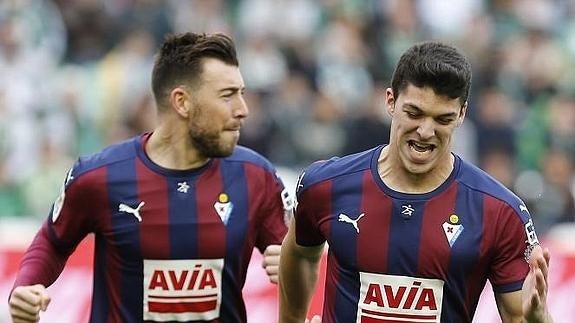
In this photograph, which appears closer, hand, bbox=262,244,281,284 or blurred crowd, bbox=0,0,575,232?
hand, bbox=262,244,281,284

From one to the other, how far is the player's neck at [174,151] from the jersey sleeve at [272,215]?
325 mm

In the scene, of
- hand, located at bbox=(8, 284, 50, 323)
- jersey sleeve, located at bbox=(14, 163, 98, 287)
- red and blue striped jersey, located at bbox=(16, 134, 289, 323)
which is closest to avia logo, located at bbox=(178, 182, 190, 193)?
red and blue striped jersey, located at bbox=(16, 134, 289, 323)

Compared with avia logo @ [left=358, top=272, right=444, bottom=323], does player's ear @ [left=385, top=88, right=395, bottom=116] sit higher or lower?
higher

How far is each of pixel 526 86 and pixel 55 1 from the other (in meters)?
5.01

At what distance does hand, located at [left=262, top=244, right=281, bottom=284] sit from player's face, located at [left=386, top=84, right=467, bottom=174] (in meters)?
1.01

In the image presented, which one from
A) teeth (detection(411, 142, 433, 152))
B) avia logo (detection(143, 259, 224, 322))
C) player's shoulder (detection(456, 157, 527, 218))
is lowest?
avia logo (detection(143, 259, 224, 322))

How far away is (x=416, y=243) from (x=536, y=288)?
25.9 inches

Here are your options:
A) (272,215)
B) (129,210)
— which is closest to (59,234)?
(129,210)

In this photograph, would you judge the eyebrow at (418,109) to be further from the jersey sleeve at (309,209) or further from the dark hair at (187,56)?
the dark hair at (187,56)

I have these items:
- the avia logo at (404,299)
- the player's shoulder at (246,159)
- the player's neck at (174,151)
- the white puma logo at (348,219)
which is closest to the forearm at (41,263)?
the player's neck at (174,151)

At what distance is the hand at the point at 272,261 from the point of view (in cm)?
705

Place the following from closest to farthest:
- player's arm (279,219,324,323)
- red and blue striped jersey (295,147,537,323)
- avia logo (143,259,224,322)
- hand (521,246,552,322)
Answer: hand (521,246,552,322)
red and blue striped jersey (295,147,537,323)
player's arm (279,219,324,323)
avia logo (143,259,224,322)

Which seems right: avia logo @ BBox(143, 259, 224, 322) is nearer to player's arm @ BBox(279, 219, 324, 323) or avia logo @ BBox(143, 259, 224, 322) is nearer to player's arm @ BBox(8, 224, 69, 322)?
player's arm @ BBox(279, 219, 324, 323)

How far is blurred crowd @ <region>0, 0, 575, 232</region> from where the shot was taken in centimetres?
1352
